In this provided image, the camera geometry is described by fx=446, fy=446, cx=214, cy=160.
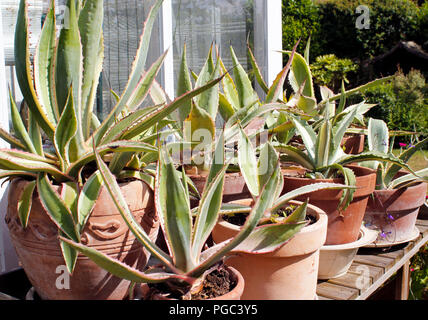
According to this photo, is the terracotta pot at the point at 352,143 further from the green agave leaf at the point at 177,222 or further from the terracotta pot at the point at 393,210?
the green agave leaf at the point at 177,222

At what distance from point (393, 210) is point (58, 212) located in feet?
3.75

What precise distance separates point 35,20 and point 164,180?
39.3 inches

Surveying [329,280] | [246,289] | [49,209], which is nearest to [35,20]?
[49,209]

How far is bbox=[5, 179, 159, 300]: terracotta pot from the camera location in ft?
2.97

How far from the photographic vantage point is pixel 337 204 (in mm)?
1305

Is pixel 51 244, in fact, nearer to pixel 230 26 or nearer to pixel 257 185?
pixel 257 185

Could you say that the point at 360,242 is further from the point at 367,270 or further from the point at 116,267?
the point at 116,267

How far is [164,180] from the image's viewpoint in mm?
896

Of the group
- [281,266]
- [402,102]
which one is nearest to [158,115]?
[281,266]

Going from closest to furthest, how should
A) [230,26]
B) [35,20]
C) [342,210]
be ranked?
[342,210], [35,20], [230,26]

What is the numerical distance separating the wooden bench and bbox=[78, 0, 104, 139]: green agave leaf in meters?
0.77

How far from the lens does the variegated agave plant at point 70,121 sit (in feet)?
2.91

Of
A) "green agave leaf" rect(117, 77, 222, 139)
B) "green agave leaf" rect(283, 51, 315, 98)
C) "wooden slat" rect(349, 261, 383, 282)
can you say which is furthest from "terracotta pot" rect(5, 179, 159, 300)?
"green agave leaf" rect(283, 51, 315, 98)

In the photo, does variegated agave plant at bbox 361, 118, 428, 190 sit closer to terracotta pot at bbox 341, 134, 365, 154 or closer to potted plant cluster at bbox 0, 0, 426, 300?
terracotta pot at bbox 341, 134, 365, 154
